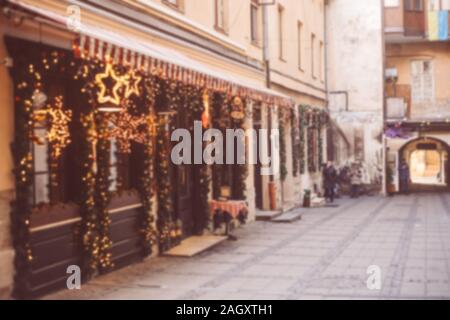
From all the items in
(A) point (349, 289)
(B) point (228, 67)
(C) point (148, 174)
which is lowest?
(A) point (349, 289)

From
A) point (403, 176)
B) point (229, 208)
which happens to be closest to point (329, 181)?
point (403, 176)

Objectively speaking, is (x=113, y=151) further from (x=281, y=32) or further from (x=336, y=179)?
(x=336, y=179)

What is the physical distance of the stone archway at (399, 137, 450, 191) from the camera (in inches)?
1439

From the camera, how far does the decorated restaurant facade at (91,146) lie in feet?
28.2

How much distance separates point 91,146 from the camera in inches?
407

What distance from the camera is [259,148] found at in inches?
803

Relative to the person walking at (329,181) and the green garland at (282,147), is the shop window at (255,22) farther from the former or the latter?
the person walking at (329,181)

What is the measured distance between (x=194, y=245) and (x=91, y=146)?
3958mm

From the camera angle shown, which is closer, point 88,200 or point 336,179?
point 88,200

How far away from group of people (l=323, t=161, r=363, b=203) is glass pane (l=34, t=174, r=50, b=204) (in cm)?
1787

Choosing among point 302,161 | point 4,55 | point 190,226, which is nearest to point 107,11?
point 4,55

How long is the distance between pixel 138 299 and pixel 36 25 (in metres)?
3.71

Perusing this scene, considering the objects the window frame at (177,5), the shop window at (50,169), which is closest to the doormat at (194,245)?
the shop window at (50,169)

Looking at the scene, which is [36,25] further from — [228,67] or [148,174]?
[228,67]
